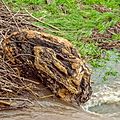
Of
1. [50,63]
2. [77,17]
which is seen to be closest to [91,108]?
[50,63]

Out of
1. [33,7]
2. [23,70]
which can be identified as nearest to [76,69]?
A: [23,70]

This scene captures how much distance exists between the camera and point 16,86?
5578 mm

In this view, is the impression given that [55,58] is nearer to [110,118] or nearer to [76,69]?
[76,69]

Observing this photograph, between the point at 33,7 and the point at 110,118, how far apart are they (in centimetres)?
431

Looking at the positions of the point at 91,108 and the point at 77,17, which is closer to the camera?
the point at 91,108

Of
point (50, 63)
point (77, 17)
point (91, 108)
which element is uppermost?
point (50, 63)

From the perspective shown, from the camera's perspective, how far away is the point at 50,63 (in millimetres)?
5824

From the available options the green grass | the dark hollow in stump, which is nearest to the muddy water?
the dark hollow in stump

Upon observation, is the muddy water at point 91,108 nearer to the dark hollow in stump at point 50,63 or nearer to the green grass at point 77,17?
the dark hollow in stump at point 50,63

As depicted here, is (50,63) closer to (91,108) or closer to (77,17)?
(91,108)

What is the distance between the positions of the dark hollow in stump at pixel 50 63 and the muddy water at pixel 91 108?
181 millimetres

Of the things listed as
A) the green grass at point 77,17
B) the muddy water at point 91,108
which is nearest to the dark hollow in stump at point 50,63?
the muddy water at point 91,108

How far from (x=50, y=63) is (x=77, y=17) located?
330 centimetres

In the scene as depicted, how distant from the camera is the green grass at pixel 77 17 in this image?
26.1 feet
